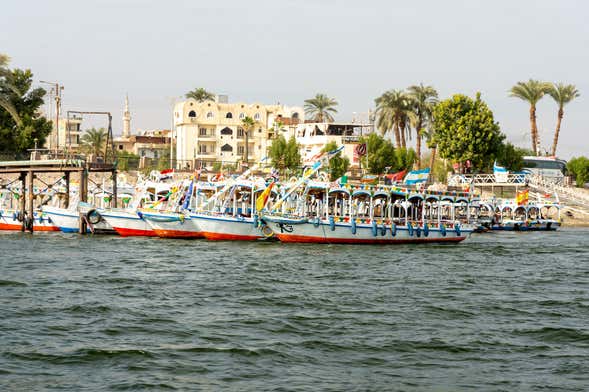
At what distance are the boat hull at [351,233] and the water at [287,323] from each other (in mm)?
7823

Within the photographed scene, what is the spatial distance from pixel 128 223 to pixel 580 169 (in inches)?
2603

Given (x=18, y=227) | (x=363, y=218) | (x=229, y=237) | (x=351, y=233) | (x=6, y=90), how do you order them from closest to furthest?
(x=351, y=233) → (x=363, y=218) → (x=229, y=237) → (x=18, y=227) → (x=6, y=90)

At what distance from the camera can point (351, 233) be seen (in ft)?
153

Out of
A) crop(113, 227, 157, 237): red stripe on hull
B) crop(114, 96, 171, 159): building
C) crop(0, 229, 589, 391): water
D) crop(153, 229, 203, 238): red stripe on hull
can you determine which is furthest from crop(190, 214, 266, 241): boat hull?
crop(114, 96, 171, 159): building

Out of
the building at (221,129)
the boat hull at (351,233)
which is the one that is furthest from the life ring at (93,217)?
the building at (221,129)

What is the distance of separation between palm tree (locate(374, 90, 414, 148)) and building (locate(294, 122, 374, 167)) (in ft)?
32.7

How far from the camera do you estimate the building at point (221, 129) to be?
116125mm

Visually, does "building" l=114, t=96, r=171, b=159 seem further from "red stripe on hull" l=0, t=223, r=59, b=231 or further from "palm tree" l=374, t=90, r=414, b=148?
"red stripe on hull" l=0, t=223, r=59, b=231

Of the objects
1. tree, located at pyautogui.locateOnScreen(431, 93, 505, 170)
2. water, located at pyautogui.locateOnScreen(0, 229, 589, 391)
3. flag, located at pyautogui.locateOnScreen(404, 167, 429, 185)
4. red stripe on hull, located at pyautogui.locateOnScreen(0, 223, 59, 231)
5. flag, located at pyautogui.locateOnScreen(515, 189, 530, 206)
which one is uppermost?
tree, located at pyautogui.locateOnScreen(431, 93, 505, 170)

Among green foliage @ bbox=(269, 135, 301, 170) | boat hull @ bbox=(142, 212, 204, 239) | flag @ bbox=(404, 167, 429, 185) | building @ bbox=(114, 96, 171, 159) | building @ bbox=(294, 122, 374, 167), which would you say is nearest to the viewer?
boat hull @ bbox=(142, 212, 204, 239)

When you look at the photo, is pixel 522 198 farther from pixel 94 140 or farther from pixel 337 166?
pixel 94 140

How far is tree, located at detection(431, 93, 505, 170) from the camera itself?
266 feet

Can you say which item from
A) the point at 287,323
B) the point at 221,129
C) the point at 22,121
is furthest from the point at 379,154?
the point at 287,323

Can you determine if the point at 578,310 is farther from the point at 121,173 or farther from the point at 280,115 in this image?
the point at 280,115
